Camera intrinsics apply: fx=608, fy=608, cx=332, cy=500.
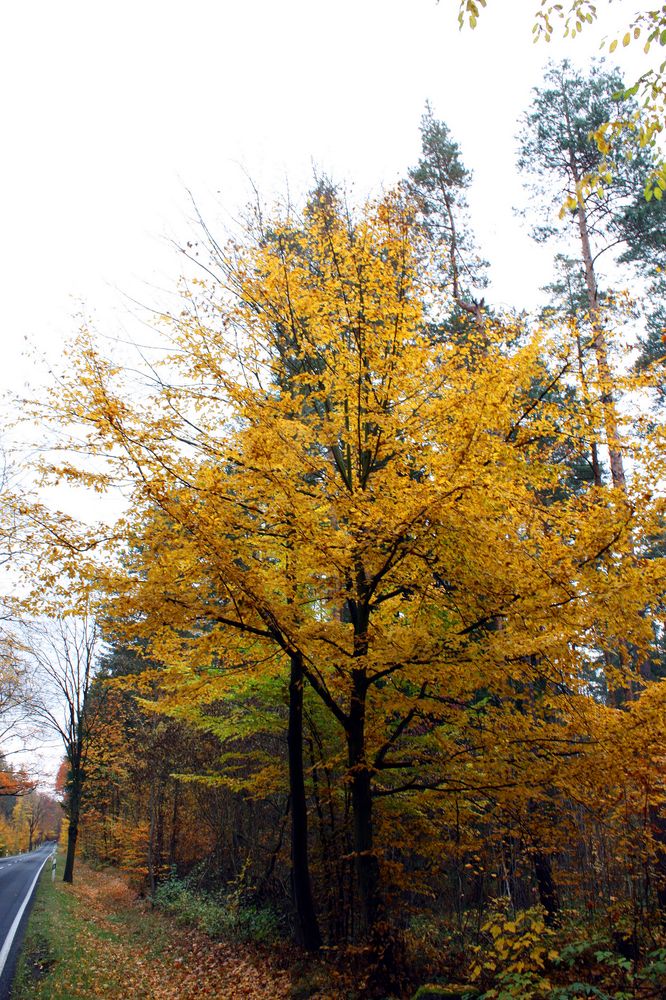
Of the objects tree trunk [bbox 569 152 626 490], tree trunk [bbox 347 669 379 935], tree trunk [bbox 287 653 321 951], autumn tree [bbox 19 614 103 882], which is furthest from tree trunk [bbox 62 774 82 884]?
tree trunk [bbox 569 152 626 490]

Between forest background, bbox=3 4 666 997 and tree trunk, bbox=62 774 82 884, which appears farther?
tree trunk, bbox=62 774 82 884

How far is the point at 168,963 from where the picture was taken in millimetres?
9414

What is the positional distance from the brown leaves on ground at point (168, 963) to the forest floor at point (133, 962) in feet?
0.03

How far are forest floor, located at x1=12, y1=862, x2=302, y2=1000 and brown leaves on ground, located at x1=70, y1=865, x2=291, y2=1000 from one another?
10 mm

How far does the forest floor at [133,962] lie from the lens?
7.54 m

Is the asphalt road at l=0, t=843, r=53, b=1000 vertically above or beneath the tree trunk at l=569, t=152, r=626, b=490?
beneath

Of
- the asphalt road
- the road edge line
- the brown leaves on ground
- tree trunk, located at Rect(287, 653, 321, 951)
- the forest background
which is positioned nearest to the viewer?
the forest background

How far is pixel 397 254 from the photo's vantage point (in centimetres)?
641

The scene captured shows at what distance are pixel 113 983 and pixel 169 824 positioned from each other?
42.5 ft

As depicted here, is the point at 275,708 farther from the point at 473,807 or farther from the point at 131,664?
the point at 131,664

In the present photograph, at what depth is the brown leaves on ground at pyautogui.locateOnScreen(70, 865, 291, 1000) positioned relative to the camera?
7.64 meters

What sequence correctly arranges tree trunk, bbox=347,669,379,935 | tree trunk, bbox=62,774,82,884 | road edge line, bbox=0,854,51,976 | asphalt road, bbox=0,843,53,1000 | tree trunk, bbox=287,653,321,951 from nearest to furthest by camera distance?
tree trunk, bbox=347,669,379,935 → asphalt road, bbox=0,843,53,1000 → tree trunk, bbox=287,653,321,951 → road edge line, bbox=0,854,51,976 → tree trunk, bbox=62,774,82,884

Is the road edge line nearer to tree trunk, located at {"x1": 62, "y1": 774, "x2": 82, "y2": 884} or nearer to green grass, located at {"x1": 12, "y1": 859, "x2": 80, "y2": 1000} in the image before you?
green grass, located at {"x1": 12, "y1": 859, "x2": 80, "y2": 1000}

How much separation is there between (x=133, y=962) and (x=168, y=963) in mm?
540
